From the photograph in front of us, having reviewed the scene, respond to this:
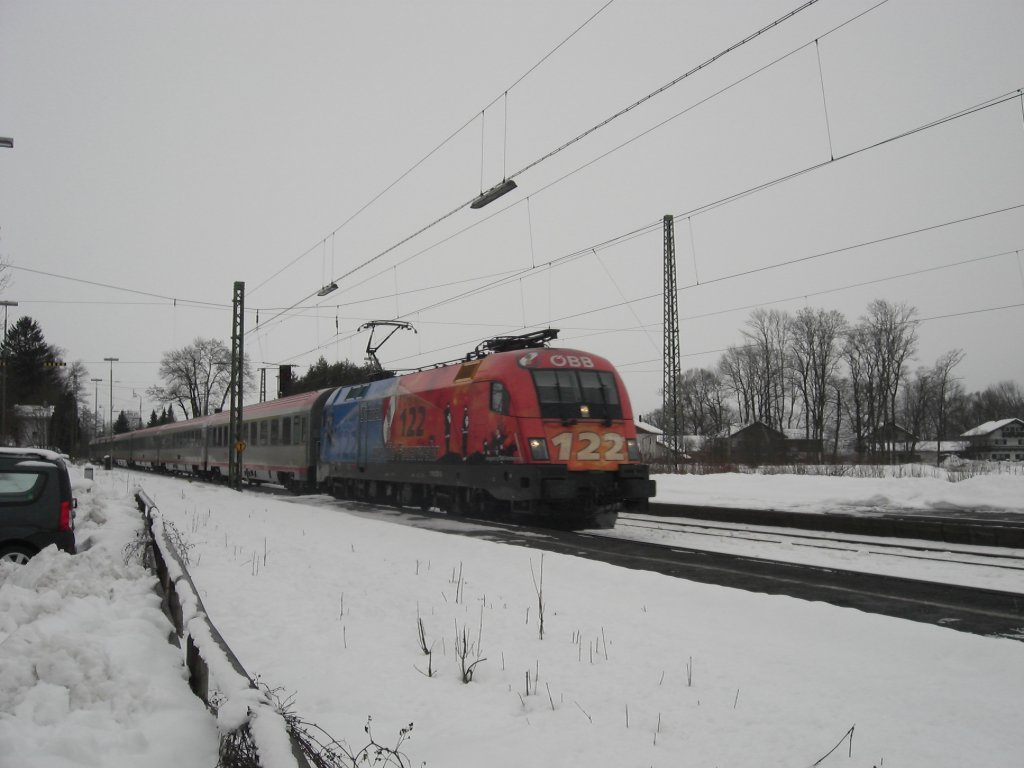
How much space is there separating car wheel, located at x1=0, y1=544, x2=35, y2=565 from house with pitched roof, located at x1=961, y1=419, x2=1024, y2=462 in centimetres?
9256

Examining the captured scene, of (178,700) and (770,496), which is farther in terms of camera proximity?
(770,496)

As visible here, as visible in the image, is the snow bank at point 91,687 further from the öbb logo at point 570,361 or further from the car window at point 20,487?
the öbb logo at point 570,361

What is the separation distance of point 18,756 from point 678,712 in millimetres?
3208

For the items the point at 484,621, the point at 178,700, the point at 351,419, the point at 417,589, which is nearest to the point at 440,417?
the point at 351,419

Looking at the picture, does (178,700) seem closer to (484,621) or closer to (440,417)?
(484,621)

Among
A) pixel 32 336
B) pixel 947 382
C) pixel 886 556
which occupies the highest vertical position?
pixel 32 336

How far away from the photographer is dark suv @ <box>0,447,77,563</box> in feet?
23.1

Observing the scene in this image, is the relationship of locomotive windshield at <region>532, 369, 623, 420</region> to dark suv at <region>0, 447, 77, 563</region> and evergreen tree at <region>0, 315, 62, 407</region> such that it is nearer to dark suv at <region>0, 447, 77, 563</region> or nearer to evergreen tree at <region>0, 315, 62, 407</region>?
dark suv at <region>0, 447, 77, 563</region>

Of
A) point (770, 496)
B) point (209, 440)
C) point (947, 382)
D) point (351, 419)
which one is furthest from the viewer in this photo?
point (947, 382)

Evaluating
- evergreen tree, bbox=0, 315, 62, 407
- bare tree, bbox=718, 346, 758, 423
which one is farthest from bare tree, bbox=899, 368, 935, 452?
evergreen tree, bbox=0, 315, 62, 407

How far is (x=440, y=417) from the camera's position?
51.6 ft

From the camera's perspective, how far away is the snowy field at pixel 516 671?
140 inches

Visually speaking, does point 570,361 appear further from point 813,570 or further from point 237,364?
point 237,364

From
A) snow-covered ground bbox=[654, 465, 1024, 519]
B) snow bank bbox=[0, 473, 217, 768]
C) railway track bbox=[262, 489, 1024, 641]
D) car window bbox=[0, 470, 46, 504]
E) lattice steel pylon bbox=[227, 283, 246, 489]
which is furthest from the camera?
lattice steel pylon bbox=[227, 283, 246, 489]
